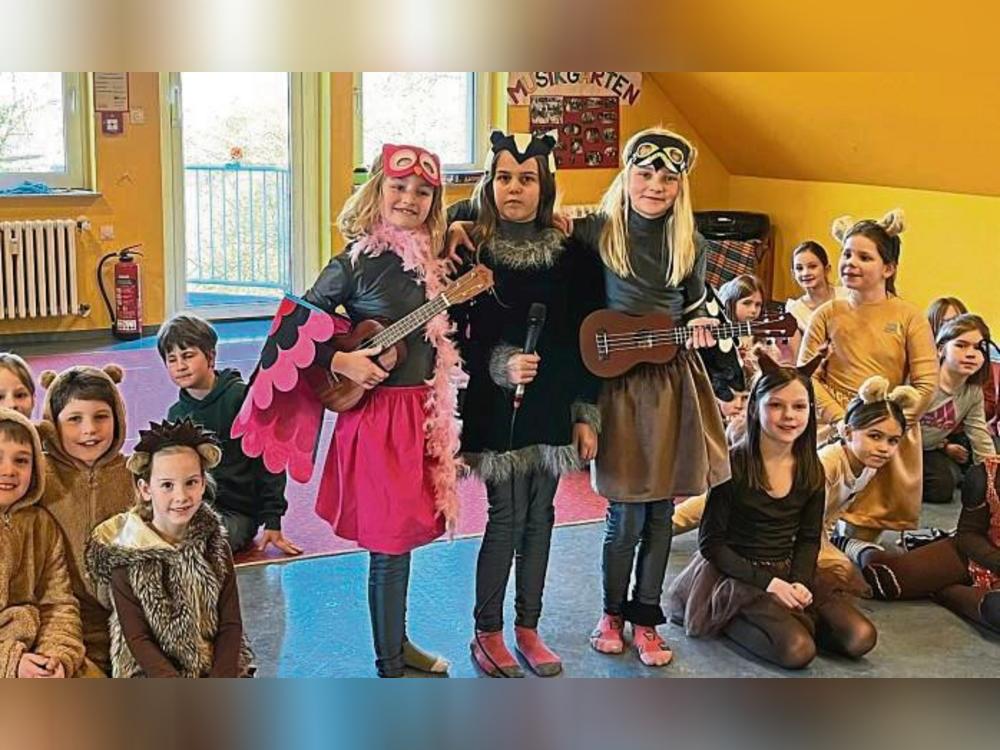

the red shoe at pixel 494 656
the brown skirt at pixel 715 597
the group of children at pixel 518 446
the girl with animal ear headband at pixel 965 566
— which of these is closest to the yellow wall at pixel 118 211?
the group of children at pixel 518 446

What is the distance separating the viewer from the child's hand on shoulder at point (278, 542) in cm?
178

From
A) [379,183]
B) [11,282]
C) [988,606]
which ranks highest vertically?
[379,183]

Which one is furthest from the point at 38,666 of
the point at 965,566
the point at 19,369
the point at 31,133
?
the point at 965,566

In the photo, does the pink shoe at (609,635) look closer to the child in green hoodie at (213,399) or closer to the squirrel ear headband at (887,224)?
the child in green hoodie at (213,399)

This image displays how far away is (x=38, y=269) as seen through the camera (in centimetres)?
176

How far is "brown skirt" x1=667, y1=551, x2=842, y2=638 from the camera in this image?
63.9 inches

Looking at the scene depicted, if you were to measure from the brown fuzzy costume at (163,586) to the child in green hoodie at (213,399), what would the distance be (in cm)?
18

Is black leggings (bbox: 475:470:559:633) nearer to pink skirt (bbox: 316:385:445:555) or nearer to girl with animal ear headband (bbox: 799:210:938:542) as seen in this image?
pink skirt (bbox: 316:385:445:555)

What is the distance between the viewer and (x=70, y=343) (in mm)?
1529

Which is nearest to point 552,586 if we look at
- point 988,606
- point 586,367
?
point 586,367

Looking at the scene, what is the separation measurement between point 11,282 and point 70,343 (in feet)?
0.65

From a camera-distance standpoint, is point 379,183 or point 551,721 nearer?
point 551,721
